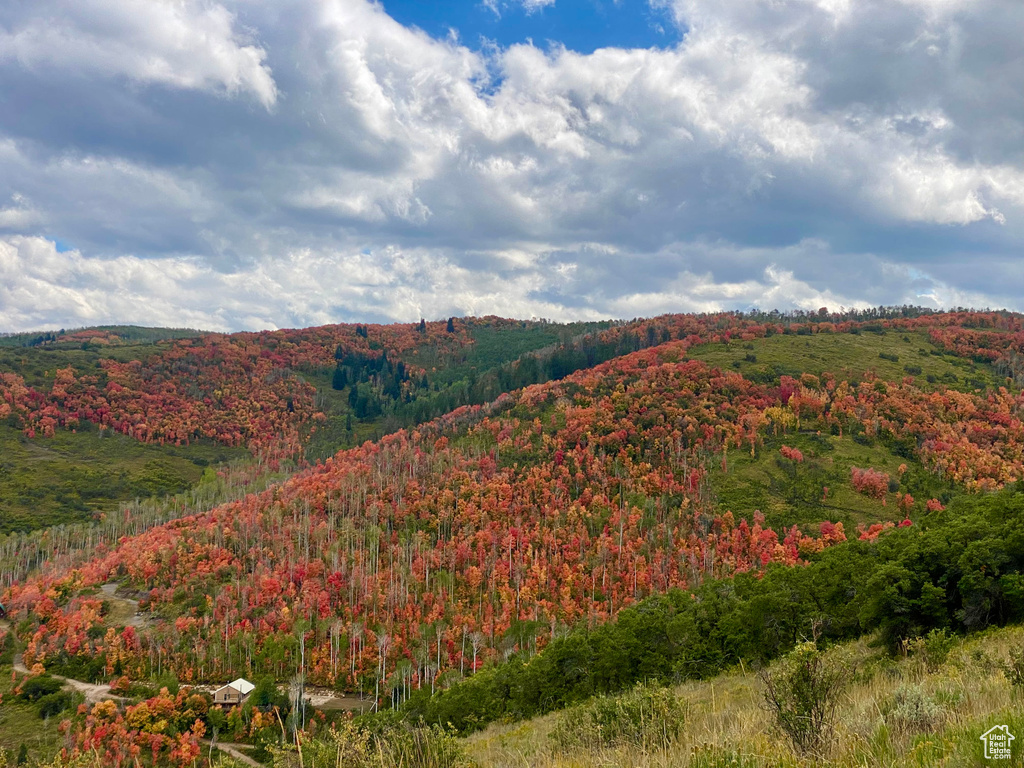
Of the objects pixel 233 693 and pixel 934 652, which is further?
pixel 233 693

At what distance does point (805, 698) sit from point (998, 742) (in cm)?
398

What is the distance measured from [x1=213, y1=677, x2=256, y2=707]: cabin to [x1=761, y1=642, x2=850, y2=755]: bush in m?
117

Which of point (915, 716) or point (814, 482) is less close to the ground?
point (915, 716)

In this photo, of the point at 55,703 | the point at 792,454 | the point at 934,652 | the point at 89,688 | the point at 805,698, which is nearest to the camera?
the point at 805,698

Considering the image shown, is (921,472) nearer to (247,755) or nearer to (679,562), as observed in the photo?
(679,562)

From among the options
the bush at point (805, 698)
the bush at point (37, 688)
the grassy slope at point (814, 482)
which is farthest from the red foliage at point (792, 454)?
the bush at point (37, 688)

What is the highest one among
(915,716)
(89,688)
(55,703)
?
(915,716)

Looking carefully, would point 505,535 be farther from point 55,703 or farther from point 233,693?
point 55,703

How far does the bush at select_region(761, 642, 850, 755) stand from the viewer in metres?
10.0

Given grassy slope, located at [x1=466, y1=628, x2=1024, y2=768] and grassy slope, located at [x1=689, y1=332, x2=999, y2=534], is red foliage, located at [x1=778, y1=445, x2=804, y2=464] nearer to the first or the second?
grassy slope, located at [x1=689, y1=332, x2=999, y2=534]

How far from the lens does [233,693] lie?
341ft

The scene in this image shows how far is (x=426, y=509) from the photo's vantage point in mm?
160250

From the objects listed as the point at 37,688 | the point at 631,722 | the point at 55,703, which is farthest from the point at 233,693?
the point at 631,722

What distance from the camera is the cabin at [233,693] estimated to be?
102562 millimetres
